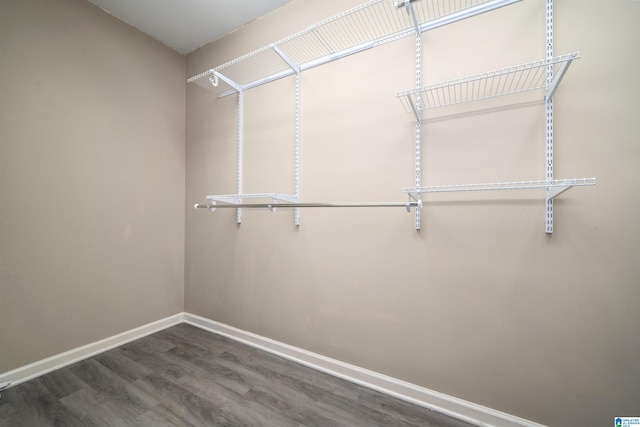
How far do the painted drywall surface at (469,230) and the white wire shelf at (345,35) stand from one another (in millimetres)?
67

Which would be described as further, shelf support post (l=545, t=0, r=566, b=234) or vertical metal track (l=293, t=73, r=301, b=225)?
vertical metal track (l=293, t=73, r=301, b=225)

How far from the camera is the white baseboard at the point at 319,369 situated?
1.32m

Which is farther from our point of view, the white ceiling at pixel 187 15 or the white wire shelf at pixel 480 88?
the white ceiling at pixel 187 15

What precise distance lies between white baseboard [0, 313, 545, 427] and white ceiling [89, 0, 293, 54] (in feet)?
8.40

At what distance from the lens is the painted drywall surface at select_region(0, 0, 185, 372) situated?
161cm

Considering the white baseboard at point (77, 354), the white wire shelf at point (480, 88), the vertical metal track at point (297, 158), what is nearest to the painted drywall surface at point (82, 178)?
the white baseboard at point (77, 354)

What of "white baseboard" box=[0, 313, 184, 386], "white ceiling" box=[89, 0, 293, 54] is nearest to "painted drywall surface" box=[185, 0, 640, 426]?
"white ceiling" box=[89, 0, 293, 54]

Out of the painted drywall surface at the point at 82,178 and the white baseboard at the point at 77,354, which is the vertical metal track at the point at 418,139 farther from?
the white baseboard at the point at 77,354

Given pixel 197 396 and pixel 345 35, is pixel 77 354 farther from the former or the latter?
pixel 345 35

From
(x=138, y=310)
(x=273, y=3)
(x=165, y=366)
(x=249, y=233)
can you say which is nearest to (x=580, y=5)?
(x=273, y=3)

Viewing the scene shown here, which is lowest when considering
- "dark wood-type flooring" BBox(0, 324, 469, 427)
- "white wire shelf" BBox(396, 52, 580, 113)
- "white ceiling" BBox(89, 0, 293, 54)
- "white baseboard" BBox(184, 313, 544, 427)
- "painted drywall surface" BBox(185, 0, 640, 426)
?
"dark wood-type flooring" BBox(0, 324, 469, 427)

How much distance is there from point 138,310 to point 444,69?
290 cm

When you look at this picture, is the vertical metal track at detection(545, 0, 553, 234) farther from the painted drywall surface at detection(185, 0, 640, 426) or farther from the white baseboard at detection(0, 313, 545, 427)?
the white baseboard at detection(0, 313, 545, 427)

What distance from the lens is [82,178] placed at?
1.90m
